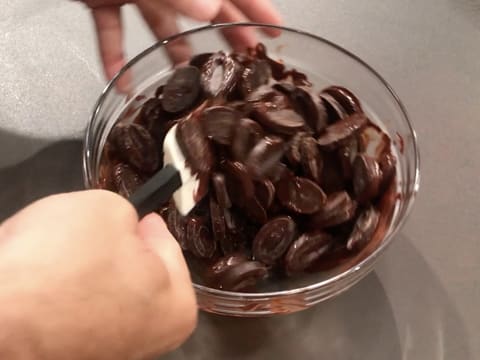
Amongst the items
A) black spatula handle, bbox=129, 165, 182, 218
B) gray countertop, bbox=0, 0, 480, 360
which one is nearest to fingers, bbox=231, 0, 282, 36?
gray countertop, bbox=0, 0, 480, 360

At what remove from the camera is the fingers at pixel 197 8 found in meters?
0.82

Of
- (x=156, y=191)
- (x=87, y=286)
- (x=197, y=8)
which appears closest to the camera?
(x=87, y=286)

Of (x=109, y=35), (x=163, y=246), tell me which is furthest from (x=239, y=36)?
(x=163, y=246)

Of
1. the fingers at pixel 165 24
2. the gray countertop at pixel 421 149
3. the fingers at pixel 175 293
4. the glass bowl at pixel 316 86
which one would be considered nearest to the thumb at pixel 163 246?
the fingers at pixel 175 293

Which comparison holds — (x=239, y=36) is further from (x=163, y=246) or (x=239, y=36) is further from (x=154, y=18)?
(x=163, y=246)

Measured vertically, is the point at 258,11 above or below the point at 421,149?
above

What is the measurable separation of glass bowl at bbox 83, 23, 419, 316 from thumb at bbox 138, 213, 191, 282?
0.11 m

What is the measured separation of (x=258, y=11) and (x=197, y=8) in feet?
0.38

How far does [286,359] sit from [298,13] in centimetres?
57

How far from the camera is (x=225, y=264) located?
70cm

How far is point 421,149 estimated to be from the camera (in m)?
0.90

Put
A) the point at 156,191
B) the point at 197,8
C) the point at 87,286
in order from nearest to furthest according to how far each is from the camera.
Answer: the point at 87,286, the point at 156,191, the point at 197,8

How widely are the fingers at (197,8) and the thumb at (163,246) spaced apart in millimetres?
371

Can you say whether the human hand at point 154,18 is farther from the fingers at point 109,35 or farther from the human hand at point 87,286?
the human hand at point 87,286
